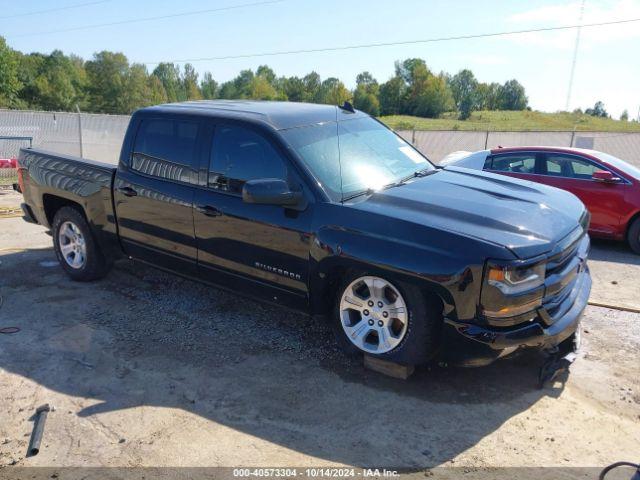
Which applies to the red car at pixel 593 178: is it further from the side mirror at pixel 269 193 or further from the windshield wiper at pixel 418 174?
the side mirror at pixel 269 193

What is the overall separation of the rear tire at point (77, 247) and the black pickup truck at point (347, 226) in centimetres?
16

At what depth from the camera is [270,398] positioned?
3.61 m

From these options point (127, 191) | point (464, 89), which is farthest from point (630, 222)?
point (464, 89)

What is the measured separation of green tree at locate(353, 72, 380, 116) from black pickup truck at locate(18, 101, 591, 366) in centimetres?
6717

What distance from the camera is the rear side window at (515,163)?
8.38m

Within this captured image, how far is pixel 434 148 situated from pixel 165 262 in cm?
1606

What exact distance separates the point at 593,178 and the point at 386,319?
18.5 ft

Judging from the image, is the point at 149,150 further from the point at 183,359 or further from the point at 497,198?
the point at 497,198

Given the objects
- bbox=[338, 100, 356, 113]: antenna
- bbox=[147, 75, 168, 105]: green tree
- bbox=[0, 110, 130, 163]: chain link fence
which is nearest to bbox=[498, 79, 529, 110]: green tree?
bbox=[147, 75, 168, 105]: green tree

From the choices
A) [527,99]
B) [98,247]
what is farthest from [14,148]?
[527,99]

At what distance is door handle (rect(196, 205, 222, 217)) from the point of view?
4.32 m

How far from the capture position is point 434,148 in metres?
19.5

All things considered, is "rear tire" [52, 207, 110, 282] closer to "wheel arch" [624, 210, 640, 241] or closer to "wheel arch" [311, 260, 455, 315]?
"wheel arch" [311, 260, 455, 315]

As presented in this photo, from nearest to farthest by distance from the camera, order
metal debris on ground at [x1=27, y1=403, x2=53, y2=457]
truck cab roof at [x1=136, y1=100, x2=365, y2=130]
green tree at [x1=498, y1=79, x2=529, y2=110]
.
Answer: metal debris on ground at [x1=27, y1=403, x2=53, y2=457]
truck cab roof at [x1=136, y1=100, x2=365, y2=130]
green tree at [x1=498, y1=79, x2=529, y2=110]
